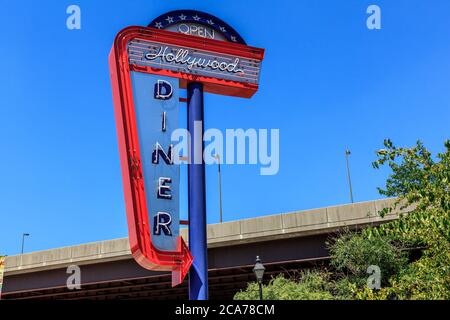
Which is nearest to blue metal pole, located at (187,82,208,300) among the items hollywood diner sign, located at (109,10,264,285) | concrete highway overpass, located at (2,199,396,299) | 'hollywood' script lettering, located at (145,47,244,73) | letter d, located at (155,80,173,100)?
hollywood diner sign, located at (109,10,264,285)

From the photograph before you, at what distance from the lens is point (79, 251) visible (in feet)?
127

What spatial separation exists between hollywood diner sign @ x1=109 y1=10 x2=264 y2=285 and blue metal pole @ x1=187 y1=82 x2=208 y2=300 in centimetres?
8

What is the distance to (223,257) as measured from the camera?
115ft

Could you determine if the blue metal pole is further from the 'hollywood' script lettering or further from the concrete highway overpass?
the concrete highway overpass

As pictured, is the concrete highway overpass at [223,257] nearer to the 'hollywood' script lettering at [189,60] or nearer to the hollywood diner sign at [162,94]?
the hollywood diner sign at [162,94]

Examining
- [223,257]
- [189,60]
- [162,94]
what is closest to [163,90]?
[162,94]

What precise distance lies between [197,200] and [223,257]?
15.6 meters

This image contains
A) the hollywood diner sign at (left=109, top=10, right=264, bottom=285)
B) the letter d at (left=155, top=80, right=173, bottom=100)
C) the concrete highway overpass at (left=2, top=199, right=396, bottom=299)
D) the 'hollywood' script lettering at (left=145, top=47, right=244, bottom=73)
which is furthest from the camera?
the concrete highway overpass at (left=2, top=199, right=396, bottom=299)

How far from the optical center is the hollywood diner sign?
18781 millimetres

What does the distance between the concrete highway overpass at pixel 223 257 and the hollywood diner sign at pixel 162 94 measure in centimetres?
1108

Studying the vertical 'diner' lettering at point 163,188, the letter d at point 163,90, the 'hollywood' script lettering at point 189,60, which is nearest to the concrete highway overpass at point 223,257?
the vertical 'diner' lettering at point 163,188

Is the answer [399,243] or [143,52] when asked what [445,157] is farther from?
[399,243]
